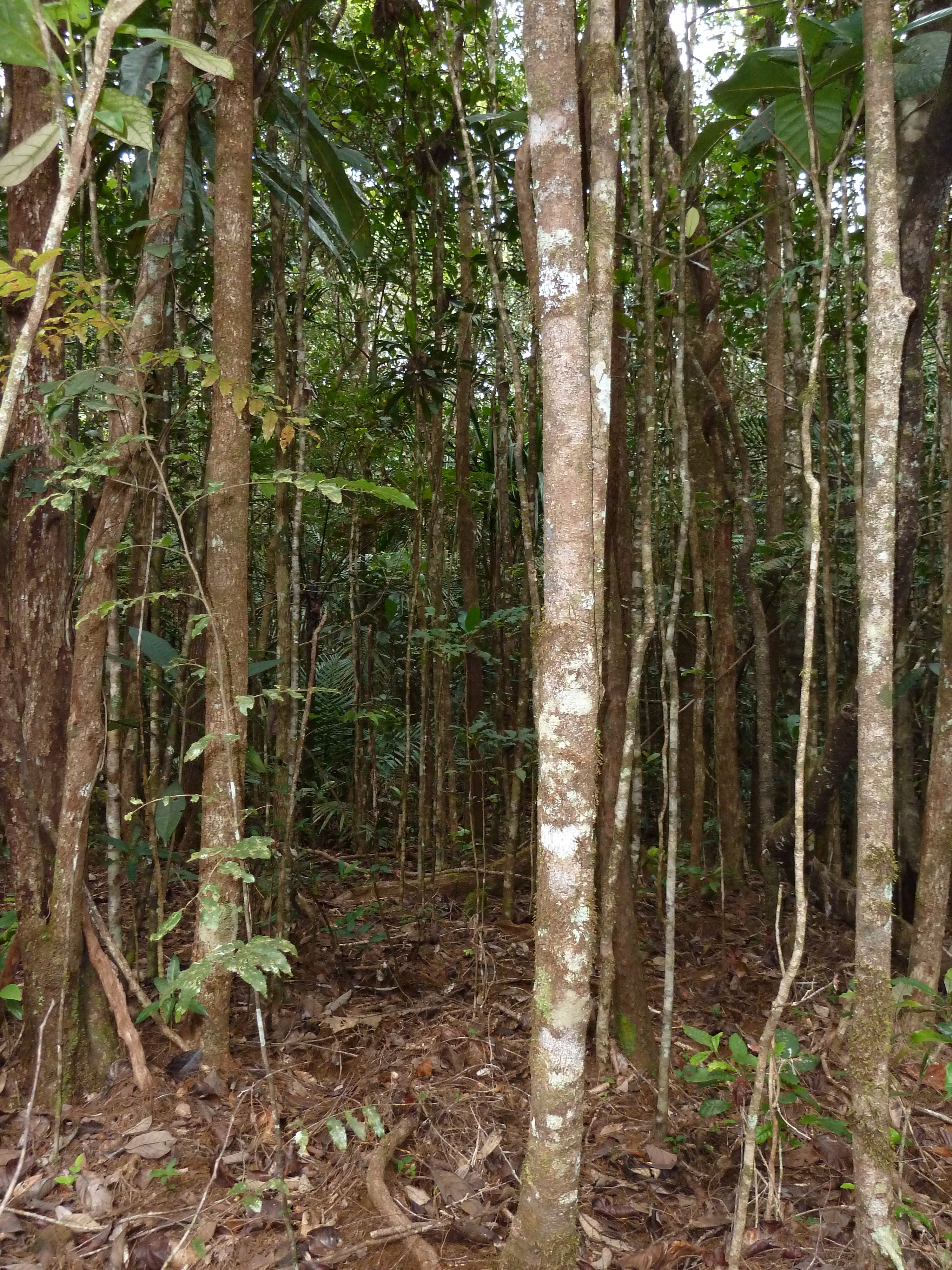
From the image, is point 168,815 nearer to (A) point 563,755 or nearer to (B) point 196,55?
(A) point 563,755

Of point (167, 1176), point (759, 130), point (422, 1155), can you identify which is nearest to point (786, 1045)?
point (422, 1155)

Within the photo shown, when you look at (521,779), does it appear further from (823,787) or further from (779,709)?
(779,709)

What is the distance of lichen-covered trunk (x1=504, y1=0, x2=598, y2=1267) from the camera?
1.93m

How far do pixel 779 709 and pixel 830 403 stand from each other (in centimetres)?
267

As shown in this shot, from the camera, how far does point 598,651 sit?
6.63 feet

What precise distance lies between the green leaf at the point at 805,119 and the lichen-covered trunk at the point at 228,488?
6.39 ft

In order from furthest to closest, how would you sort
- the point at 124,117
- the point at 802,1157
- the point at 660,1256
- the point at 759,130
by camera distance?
the point at 759,130 < the point at 802,1157 < the point at 660,1256 < the point at 124,117

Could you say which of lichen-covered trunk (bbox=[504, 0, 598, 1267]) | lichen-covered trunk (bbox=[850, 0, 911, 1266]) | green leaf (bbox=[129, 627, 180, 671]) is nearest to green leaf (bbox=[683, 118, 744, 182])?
lichen-covered trunk (bbox=[850, 0, 911, 1266])

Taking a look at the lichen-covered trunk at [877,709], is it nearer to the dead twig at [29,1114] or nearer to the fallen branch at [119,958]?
the dead twig at [29,1114]

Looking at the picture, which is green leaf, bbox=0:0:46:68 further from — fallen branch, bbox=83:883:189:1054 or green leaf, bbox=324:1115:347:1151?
green leaf, bbox=324:1115:347:1151

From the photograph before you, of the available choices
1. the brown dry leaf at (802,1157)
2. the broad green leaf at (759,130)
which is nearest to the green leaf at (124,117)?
the broad green leaf at (759,130)

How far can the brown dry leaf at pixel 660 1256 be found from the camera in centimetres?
220

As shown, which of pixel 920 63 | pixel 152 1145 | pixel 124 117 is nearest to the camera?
pixel 124 117

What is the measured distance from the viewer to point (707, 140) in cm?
329
